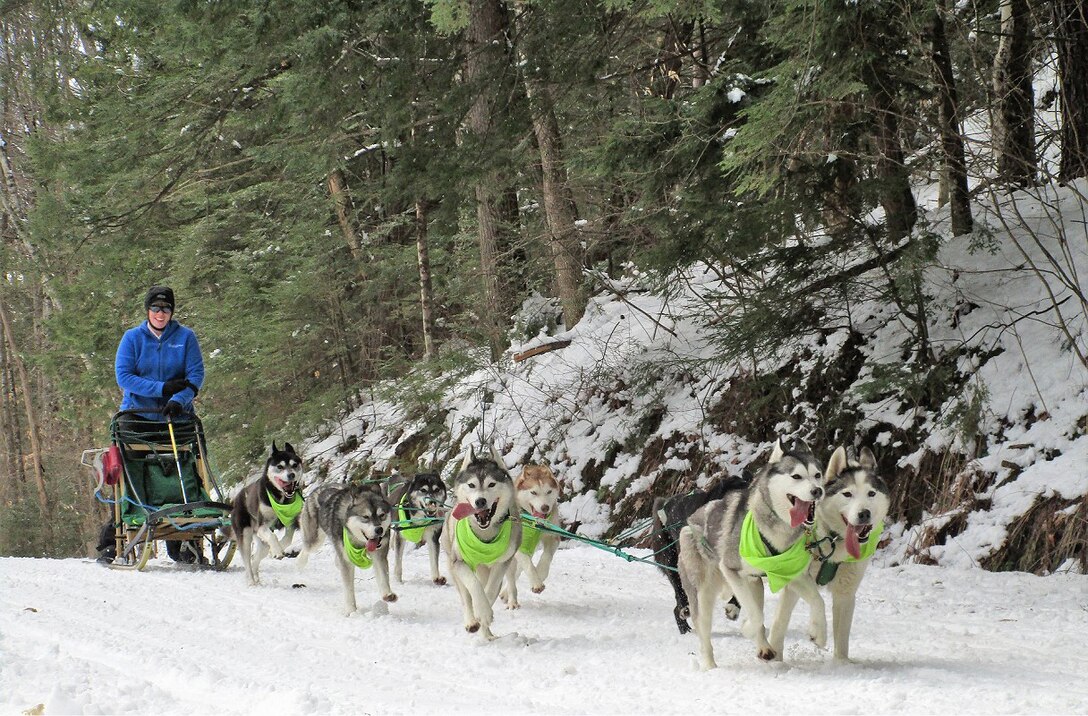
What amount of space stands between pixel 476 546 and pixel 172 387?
473 cm

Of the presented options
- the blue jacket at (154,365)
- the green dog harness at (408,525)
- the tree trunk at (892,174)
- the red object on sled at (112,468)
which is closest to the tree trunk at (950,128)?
the tree trunk at (892,174)

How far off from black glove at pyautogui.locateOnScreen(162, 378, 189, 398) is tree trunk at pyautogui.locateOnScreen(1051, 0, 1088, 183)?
812 cm

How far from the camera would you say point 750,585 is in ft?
16.0

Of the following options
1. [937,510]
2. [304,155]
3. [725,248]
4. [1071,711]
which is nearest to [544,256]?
[304,155]

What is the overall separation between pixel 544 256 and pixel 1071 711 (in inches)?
381

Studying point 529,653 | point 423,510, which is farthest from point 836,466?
point 423,510

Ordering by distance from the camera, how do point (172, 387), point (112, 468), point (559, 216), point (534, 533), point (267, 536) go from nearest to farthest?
point (534, 533), point (267, 536), point (172, 387), point (112, 468), point (559, 216)

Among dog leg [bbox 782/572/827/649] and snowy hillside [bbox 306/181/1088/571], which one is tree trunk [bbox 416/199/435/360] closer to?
snowy hillside [bbox 306/181/1088/571]

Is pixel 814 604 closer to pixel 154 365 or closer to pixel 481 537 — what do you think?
pixel 481 537

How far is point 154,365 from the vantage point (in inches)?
377

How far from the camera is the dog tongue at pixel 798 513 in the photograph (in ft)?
15.0

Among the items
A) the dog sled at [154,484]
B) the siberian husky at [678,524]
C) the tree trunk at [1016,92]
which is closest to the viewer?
the siberian husky at [678,524]

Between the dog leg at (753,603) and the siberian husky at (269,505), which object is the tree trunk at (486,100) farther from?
the dog leg at (753,603)

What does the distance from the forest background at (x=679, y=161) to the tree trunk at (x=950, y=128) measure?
0.05 m
